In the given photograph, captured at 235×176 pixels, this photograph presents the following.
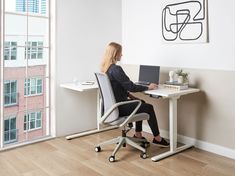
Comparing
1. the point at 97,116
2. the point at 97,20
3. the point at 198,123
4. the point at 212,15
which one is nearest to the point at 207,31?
the point at 212,15

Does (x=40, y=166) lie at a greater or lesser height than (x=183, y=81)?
lesser

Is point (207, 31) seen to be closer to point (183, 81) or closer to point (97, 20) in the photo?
point (183, 81)

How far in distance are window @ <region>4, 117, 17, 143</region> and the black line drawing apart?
2.43 m

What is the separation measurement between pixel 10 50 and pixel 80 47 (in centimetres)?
107

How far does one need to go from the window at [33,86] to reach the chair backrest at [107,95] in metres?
1.22

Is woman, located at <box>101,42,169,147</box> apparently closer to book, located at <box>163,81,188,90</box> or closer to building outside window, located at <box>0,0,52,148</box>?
book, located at <box>163,81,188,90</box>

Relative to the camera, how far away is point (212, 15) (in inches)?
132

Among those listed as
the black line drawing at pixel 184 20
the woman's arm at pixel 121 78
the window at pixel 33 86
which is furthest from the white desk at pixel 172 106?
the window at pixel 33 86

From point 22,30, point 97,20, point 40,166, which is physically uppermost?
point 97,20

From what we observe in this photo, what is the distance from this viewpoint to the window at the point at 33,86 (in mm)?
3828

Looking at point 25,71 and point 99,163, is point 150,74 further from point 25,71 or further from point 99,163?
point 25,71

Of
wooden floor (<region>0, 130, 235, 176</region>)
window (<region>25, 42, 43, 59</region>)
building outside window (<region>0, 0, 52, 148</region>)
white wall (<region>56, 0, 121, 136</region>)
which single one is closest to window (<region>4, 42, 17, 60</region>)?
building outside window (<region>0, 0, 52, 148</region>)

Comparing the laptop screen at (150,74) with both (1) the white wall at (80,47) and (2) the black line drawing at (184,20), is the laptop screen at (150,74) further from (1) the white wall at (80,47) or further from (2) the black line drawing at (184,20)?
(1) the white wall at (80,47)

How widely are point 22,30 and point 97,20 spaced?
1247 millimetres
